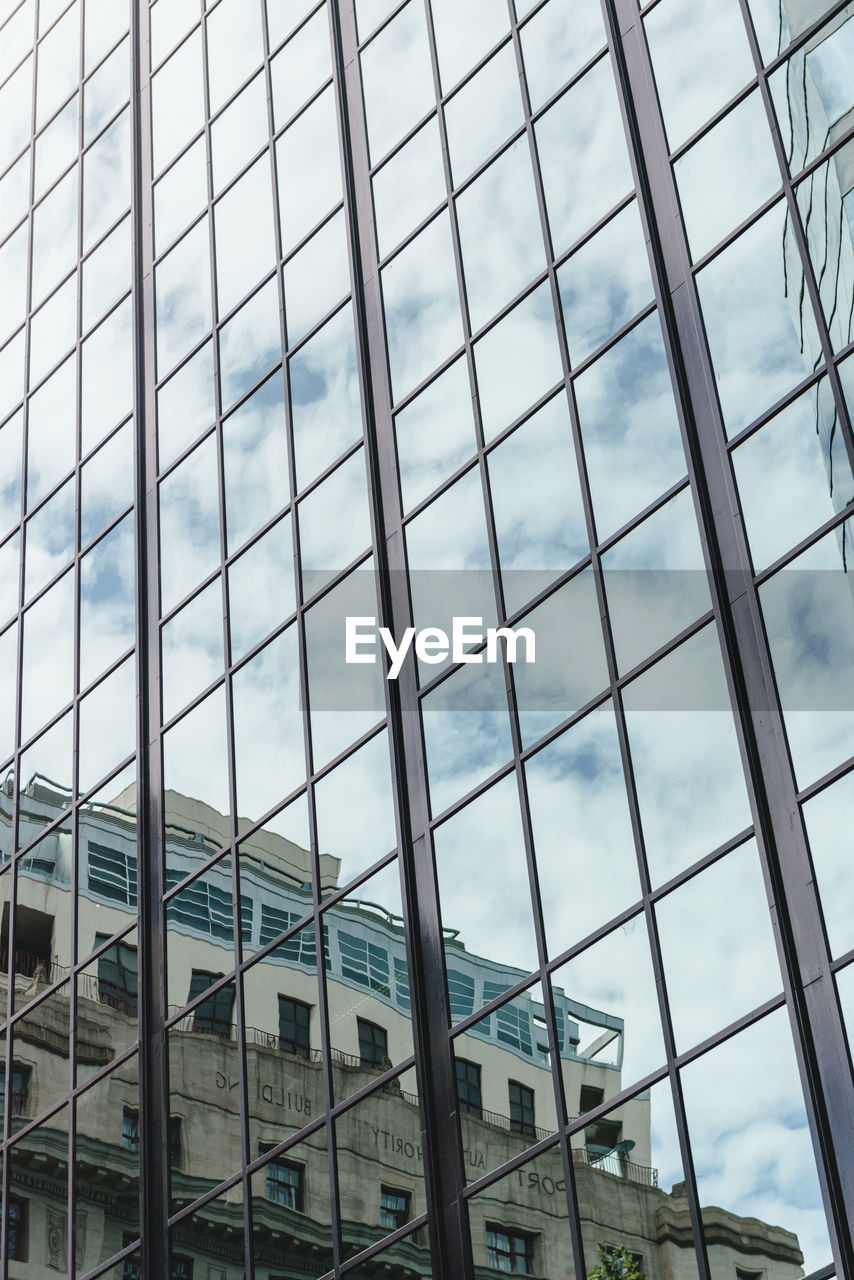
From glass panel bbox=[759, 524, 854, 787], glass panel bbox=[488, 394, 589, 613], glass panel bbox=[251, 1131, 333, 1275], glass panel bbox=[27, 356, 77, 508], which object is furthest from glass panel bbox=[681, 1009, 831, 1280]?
glass panel bbox=[27, 356, 77, 508]

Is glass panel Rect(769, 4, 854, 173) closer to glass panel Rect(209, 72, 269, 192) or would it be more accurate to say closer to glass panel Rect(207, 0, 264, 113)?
glass panel Rect(209, 72, 269, 192)

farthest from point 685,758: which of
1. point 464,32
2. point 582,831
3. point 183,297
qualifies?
point 183,297

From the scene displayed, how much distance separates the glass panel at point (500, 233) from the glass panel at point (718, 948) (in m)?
10.7

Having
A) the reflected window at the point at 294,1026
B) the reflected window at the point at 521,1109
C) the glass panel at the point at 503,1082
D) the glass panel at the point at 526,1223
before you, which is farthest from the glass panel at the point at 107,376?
the glass panel at the point at 526,1223

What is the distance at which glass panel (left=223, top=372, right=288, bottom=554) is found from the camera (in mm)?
30766

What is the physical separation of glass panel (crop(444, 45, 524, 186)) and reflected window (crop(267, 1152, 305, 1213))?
16.3 meters

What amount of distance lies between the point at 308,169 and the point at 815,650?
16.6m

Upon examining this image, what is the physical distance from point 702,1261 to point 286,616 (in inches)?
533

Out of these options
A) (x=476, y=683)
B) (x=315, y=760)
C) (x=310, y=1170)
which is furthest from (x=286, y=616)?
(x=310, y=1170)

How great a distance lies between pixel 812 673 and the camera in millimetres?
20828

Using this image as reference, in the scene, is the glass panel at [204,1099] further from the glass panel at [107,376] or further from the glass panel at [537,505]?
Answer: the glass panel at [107,376]

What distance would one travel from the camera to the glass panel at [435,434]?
27406 millimetres

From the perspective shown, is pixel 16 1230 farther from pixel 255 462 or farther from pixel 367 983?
pixel 255 462

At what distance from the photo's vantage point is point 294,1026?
2612cm
